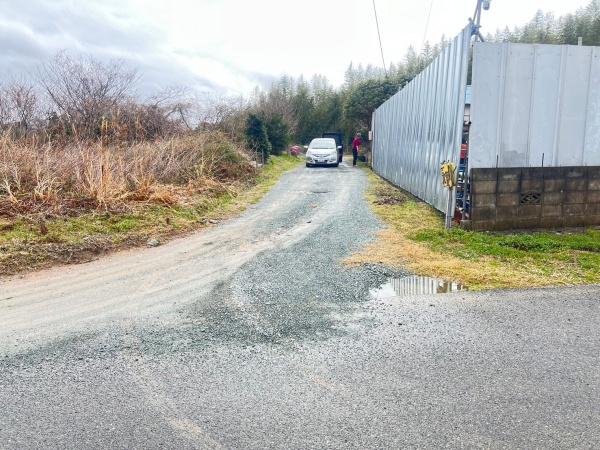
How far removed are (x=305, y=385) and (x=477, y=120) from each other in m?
5.29

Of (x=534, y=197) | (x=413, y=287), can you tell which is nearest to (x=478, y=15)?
(x=534, y=197)

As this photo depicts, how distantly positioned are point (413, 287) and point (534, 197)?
11.2 ft

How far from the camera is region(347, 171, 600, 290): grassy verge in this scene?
458cm

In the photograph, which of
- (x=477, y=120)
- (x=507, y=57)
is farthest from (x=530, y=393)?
(x=507, y=57)

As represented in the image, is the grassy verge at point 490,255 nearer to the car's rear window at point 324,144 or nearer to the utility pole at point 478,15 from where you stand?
the utility pole at point 478,15

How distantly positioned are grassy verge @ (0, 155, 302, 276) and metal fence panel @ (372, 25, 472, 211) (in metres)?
4.16

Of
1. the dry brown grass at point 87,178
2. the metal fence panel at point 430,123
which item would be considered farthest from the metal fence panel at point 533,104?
the dry brown grass at point 87,178

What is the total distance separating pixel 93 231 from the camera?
21.3 ft

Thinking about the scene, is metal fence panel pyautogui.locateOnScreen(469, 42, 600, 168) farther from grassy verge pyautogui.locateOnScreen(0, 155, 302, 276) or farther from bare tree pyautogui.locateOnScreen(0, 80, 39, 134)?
bare tree pyautogui.locateOnScreen(0, 80, 39, 134)

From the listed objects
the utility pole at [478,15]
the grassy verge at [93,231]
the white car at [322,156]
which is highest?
the utility pole at [478,15]

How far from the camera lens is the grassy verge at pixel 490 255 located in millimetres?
4578

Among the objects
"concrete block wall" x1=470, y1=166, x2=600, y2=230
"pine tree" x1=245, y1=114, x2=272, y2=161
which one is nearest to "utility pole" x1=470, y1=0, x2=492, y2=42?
"concrete block wall" x1=470, y1=166, x2=600, y2=230

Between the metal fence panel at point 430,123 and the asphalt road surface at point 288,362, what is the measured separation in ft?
12.3

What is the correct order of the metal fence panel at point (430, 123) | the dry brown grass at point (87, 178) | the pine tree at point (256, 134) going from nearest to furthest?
1. the metal fence panel at point (430, 123)
2. the dry brown grass at point (87, 178)
3. the pine tree at point (256, 134)
